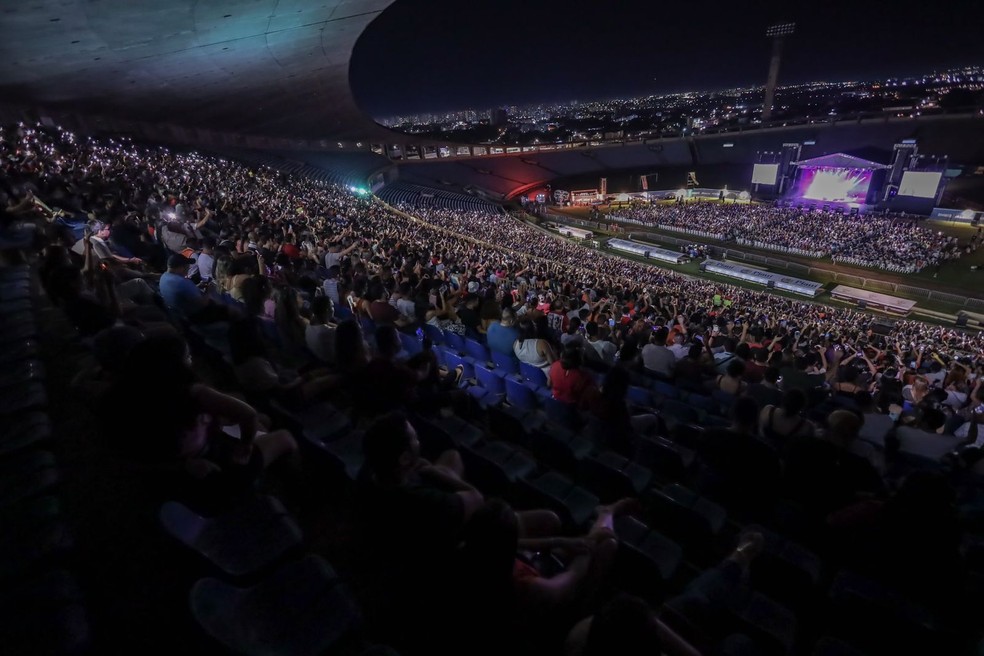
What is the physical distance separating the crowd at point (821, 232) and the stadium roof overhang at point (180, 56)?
27.9 m

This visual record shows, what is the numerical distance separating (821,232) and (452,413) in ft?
124

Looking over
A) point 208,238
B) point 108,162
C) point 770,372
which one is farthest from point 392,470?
point 108,162

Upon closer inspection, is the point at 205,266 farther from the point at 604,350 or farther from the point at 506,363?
the point at 604,350

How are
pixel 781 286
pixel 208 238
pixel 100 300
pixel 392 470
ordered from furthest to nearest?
pixel 781 286 < pixel 208 238 < pixel 100 300 < pixel 392 470

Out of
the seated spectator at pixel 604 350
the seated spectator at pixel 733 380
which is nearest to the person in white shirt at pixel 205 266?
the seated spectator at pixel 604 350

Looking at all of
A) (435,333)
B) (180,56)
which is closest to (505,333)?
(435,333)

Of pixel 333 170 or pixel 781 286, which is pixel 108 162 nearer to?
pixel 333 170

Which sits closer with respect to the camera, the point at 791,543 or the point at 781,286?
the point at 791,543

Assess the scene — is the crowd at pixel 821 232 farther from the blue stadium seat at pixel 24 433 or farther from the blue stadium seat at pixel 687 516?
the blue stadium seat at pixel 24 433

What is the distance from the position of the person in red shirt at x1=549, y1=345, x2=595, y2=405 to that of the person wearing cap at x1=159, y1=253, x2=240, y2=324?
12.2 feet

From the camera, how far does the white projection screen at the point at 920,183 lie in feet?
119

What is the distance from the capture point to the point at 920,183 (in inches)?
1454

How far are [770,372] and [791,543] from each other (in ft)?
14.0

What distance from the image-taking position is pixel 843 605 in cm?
247
